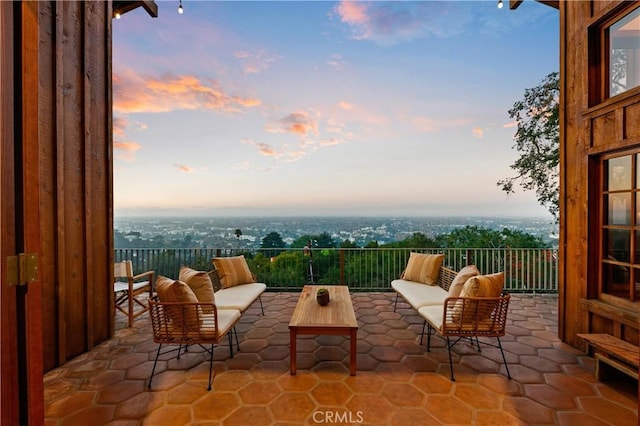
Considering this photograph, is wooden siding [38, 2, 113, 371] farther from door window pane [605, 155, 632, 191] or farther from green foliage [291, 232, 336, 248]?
door window pane [605, 155, 632, 191]

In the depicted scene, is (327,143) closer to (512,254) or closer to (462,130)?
(462,130)

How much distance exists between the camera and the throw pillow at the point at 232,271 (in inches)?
152

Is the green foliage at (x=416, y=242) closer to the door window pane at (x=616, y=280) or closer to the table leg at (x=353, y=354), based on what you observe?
the door window pane at (x=616, y=280)

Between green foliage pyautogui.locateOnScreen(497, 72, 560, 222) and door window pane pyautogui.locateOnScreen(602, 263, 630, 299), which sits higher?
green foliage pyautogui.locateOnScreen(497, 72, 560, 222)

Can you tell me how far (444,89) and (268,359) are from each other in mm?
6296

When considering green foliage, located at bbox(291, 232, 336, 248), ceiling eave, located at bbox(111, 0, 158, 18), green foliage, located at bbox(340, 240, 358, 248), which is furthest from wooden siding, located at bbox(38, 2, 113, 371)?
green foliage, located at bbox(340, 240, 358, 248)

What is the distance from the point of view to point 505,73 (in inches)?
218

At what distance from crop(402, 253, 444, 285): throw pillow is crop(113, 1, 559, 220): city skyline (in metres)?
3.71

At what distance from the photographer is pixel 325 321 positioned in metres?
2.59

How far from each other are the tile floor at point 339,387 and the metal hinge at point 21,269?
5.48 feet

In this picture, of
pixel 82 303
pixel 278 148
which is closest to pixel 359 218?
pixel 278 148

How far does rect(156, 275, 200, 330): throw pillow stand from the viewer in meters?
2.36

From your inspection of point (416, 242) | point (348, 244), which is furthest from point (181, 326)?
point (416, 242)

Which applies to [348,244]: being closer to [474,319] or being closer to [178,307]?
[474,319]
